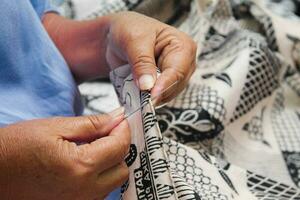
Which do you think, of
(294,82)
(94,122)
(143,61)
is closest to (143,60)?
(143,61)

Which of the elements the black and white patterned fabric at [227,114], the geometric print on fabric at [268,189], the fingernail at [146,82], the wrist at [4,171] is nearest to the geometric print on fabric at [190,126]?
the black and white patterned fabric at [227,114]

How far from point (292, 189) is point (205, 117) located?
177mm

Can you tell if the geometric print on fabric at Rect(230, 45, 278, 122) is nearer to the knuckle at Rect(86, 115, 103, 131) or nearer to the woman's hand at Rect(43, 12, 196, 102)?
the woman's hand at Rect(43, 12, 196, 102)

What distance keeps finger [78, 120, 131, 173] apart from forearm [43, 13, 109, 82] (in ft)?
0.84

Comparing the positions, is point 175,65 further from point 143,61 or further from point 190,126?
point 190,126

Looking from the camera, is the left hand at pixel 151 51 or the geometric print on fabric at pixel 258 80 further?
the geometric print on fabric at pixel 258 80

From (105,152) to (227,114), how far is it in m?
0.39

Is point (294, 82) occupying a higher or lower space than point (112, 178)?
lower

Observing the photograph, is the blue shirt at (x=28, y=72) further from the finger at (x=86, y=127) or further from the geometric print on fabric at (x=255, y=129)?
the geometric print on fabric at (x=255, y=129)

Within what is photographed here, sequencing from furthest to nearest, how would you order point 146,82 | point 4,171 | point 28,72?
1. point 28,72
2. point 146,82
3. point 4,171

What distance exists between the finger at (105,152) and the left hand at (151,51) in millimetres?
86

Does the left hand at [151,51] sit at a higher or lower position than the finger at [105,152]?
higher

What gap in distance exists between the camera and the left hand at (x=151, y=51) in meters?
0.58

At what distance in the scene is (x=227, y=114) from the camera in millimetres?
830
